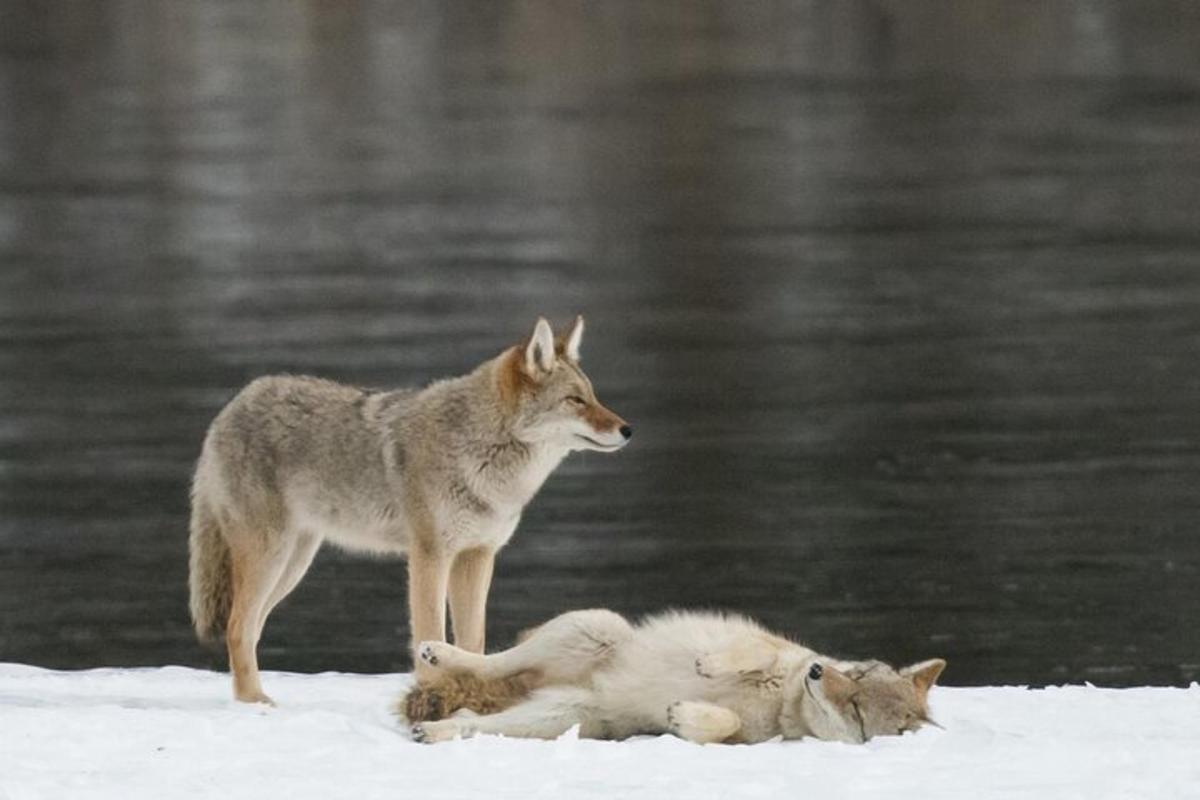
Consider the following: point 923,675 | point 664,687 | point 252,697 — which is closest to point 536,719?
point 664,687

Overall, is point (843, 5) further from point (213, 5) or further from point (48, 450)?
point (48, 450)

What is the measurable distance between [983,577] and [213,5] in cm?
6637

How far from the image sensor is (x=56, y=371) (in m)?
25.8

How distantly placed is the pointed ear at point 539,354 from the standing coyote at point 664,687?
1533 mm

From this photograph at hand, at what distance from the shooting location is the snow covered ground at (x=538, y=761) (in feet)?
24.3

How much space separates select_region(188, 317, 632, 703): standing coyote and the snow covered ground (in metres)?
1.04

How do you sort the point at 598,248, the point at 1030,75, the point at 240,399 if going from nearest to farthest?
the point at 240,399 < the point at 598,248 < the point at 1030,75

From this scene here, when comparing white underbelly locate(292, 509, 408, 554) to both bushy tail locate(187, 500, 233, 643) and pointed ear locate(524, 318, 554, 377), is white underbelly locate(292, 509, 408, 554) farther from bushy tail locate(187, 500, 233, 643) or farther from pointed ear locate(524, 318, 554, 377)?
pointed ear locate(524, 318, 554, 377)

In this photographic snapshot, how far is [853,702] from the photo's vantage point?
27.1 ft

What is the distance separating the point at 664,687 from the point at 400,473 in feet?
6.29

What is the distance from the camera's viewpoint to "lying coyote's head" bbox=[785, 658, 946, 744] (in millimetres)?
8219

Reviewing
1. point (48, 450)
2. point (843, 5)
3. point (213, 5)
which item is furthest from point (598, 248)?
point (213, 5)

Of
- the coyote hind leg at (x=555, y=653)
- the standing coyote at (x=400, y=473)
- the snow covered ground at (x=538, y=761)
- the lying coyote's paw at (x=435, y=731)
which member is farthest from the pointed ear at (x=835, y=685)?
the standing coyote at (x=400, y=473)

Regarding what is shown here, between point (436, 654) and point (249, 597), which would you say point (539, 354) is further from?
point (436, 654)
